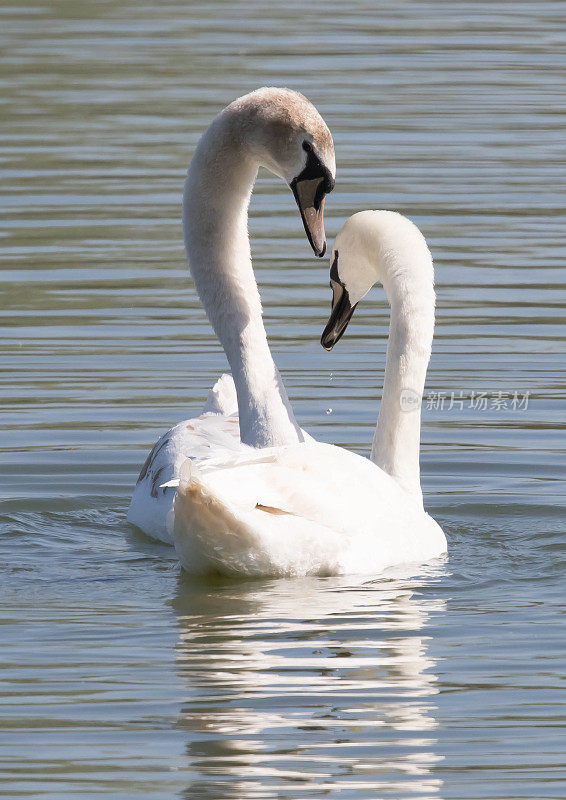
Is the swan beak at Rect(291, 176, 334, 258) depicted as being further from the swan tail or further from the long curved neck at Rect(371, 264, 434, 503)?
the swan tail

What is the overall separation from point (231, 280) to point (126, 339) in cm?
260

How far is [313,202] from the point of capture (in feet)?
29.3

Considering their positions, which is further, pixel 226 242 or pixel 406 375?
pixel 226 242

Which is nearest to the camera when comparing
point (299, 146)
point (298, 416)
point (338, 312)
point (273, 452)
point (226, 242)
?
point (273, 452)

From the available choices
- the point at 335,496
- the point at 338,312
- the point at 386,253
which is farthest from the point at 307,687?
the point at 338,312

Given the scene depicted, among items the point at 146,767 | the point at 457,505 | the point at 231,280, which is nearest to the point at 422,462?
the point at 457,505

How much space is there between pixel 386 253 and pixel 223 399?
1.43 m

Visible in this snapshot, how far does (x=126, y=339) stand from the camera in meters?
11.8

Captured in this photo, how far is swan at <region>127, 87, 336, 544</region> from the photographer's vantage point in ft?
28.4

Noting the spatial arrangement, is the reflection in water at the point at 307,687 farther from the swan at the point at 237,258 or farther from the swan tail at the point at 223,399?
the swan tail at the point at 223,399

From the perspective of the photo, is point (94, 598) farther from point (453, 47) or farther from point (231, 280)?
point (453, 47)

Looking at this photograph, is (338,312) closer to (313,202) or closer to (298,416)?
(313,202)

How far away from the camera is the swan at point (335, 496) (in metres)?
7.13
